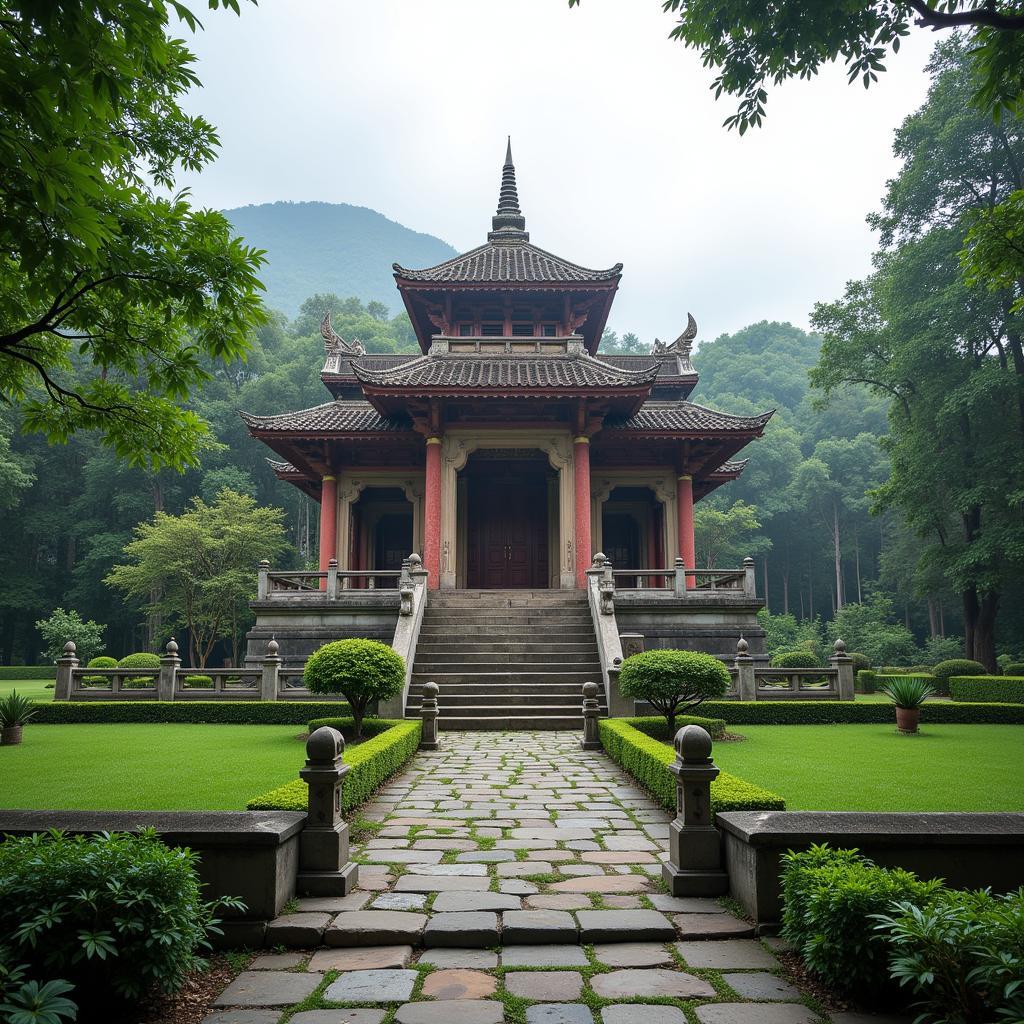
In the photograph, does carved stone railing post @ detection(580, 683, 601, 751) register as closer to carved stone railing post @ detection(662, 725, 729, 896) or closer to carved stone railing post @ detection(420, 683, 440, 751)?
carved stone railing post @ detection(420, 683, 440, 751)

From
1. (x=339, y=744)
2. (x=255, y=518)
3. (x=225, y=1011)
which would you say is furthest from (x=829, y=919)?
(x=255, y=518)

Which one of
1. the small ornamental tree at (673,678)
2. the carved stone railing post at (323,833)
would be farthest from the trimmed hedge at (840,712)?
the carved stone railing post at (323,833)

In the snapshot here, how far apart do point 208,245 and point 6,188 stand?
1929 mm

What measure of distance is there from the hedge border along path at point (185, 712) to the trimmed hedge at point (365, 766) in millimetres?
2319

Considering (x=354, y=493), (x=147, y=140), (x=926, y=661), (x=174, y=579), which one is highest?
(x=147, y=140)

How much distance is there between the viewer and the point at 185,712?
13.5 metres

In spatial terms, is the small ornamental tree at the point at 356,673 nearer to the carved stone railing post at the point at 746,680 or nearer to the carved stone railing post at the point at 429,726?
the carved stone railing post at the point at 429,726

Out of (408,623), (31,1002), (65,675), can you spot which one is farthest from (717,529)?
(31,1002)

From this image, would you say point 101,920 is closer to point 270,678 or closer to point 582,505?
point 270,678

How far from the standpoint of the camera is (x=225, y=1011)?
3.25 meters

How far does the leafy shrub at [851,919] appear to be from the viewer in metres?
3.21

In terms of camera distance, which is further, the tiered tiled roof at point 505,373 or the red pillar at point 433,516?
the red pillar at point 433,516

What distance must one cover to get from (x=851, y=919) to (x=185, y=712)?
41.7 ft

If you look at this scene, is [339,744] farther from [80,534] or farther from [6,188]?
[80,534]
